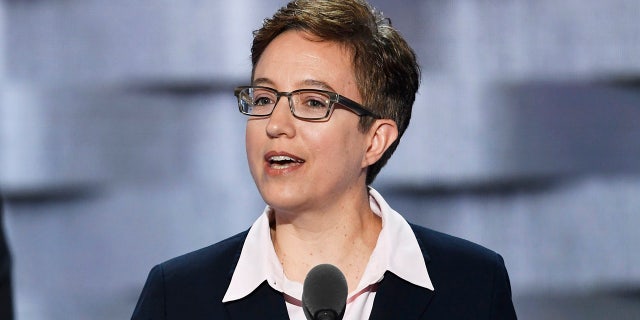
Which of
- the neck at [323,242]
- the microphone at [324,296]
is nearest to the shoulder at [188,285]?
the neck at [323,242]

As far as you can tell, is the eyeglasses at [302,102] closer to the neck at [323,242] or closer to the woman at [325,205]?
the woman at [325,205]

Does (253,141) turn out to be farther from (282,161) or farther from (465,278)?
(465,278)

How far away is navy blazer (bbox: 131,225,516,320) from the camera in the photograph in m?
1.91

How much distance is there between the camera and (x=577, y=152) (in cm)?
290

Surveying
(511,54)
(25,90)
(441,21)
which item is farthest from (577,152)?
(25,90)

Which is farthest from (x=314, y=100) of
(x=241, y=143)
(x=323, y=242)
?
(x=241, y=143)

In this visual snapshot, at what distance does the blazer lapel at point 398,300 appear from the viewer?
191cm

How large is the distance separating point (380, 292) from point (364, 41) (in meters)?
0.49

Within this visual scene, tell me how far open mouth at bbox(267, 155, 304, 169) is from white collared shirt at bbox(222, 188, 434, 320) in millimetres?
206

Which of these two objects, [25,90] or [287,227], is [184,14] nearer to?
[25,90]

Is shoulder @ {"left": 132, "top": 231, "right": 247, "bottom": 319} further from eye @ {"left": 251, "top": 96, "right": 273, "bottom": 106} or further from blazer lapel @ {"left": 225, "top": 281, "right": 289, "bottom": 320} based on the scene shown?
eye @ {"left": 251, "top": 96, "right": 273, "bottom": 106}

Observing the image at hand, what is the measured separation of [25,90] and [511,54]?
136 centimetres

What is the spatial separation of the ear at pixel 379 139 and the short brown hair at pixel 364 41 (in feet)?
0.05

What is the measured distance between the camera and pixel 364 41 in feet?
6.44
